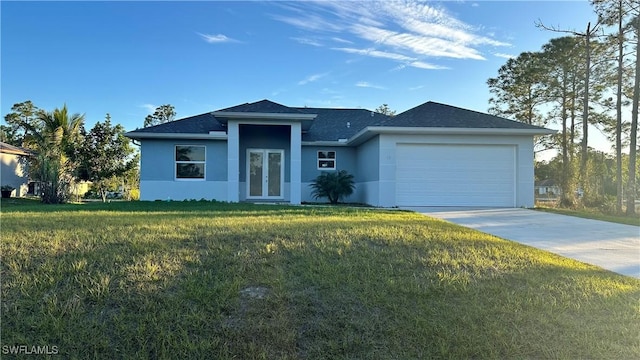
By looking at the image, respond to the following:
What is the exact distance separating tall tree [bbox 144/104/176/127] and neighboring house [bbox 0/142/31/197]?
16.1 m

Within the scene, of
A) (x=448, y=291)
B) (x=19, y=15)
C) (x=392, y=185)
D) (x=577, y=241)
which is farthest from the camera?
(x=392, y=185)

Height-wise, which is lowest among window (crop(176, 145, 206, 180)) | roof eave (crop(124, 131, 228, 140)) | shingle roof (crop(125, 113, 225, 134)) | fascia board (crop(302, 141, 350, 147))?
window (crop(176, 145, 206, 180))

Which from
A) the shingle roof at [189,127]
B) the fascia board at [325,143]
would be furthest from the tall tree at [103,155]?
the fascia board at [325,143]

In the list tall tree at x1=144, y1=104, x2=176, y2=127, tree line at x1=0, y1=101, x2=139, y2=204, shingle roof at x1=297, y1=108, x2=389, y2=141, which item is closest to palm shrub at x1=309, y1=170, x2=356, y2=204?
shingle roof at x1=297, y1=108, x2=389, y2=141

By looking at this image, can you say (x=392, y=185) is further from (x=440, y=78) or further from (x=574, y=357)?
(x=574, y=357)

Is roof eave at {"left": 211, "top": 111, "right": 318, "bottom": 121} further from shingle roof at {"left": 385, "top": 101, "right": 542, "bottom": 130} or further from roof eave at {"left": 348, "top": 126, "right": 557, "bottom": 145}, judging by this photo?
shingle roof at {"left": 385, "top": 101, "right": 542, "bottom": 130}

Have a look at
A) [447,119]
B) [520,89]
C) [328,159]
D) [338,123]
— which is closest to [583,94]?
[520,89]

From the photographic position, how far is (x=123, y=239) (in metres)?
4.80

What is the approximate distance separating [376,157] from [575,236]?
7.42 metres

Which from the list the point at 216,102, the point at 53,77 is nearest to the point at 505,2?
the point at 216,102

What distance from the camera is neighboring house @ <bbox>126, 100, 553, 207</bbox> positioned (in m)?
13.6

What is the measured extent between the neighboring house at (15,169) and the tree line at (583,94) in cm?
2975

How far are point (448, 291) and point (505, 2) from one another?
38.4 ft

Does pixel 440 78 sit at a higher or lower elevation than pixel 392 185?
higher
